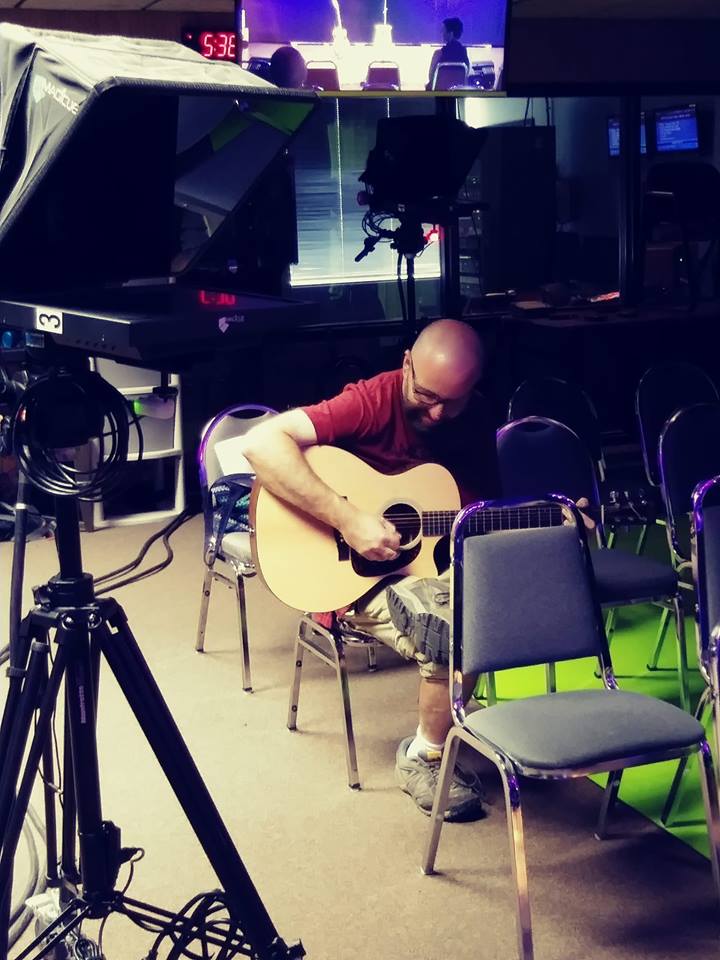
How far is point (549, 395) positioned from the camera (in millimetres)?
4660

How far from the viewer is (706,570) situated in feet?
8.88

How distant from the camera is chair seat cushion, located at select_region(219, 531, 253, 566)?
3.67 metres

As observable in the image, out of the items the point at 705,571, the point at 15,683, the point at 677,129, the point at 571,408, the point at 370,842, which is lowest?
the point at 370,842

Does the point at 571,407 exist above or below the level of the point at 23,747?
above

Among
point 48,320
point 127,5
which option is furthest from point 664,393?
point 48,320

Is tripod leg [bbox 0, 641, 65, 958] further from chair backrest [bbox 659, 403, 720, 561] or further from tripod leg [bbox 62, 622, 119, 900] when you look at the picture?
chair backrest [bbox 659, 403, 720, 561]

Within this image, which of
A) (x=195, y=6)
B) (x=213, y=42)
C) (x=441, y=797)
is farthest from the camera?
(x=213, y=42)

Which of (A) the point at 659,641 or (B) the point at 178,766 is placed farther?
(A) the point at 659,641

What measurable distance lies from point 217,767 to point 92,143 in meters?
2.09

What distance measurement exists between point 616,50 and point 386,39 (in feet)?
6.86

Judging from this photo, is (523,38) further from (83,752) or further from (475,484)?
(83,752)

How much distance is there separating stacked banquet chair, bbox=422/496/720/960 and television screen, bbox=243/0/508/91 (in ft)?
11.1

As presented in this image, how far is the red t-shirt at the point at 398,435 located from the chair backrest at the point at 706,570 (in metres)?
0.64

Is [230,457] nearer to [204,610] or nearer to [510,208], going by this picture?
[204,610]
